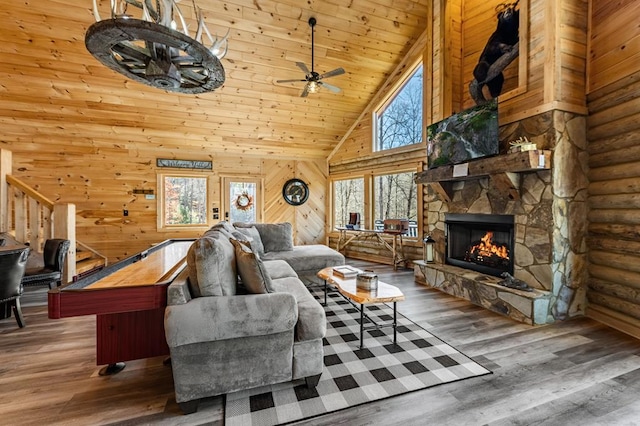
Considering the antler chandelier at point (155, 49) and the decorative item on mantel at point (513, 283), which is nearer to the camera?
the antler chandelier at point (155, 49)

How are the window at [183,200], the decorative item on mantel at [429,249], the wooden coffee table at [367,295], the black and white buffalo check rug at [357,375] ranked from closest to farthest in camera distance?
1. the black and white buffalo check rug at [357,375]
2. the wooden coffee table at [367,295]
3. the decorative item on mantel at [429,249]
4. the window at [183,200]

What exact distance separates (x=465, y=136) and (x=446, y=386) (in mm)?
3067

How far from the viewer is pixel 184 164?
6.33m

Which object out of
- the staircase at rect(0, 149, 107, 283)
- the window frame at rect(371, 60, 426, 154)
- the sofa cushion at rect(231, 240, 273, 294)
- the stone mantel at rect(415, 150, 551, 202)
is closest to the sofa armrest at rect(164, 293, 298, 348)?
the sofa cushion at rect(231, 240, 273, 294)

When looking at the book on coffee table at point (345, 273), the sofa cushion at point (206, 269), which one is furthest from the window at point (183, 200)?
the sofa cushion at point (206, 269)

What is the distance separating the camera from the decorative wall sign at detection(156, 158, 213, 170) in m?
6.16

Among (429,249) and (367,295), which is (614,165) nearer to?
(429,249)

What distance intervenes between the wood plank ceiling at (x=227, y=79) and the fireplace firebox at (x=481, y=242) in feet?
11.6

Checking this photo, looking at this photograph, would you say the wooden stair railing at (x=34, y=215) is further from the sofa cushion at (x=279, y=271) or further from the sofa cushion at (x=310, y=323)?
the sofa cushion at (x=310, y=323)

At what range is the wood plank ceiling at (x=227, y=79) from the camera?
411 cm

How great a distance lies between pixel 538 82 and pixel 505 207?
4.99 ft

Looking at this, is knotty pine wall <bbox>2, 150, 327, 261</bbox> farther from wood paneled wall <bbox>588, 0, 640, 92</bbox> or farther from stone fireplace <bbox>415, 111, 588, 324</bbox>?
wood paneled wall <bbox>588, 0, 640, 92</bbox>

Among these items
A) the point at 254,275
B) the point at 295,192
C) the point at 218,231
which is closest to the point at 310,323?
the point at 254,275

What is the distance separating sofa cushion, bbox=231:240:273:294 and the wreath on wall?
4925 millimetres
